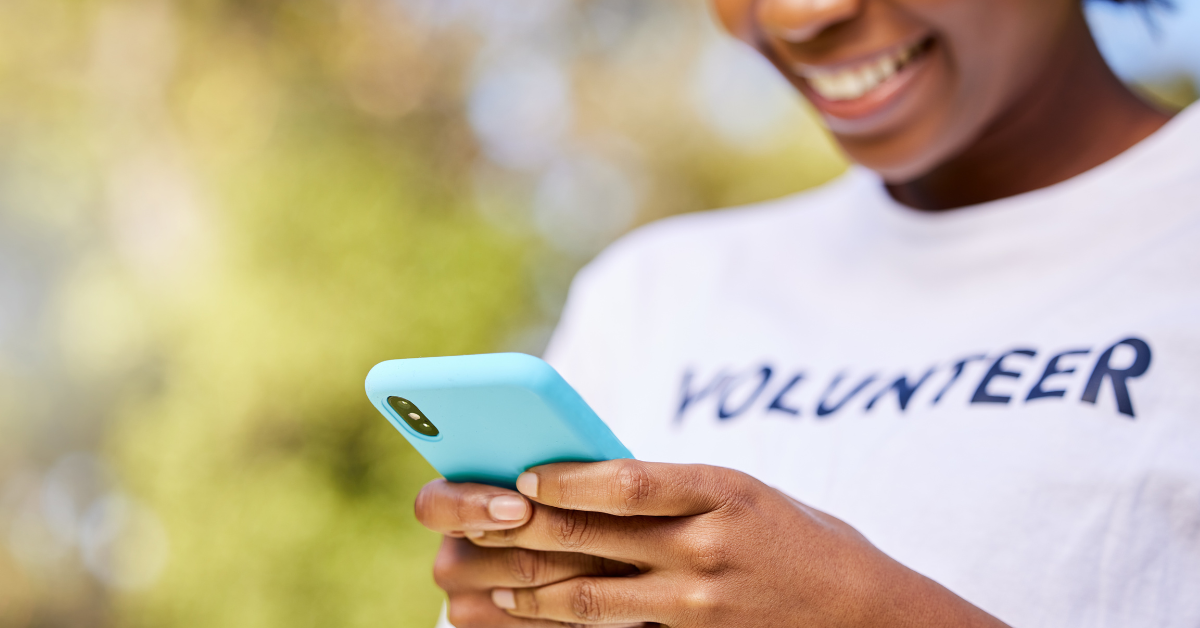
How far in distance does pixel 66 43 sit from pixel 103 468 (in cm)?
187

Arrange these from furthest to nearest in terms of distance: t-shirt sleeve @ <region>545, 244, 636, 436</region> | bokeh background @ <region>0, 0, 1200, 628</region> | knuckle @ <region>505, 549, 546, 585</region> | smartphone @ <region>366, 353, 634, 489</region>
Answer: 1. bokeh background @ <region>0, 0, 1200, 628</region>
2. t-shirt sleeve @ <region>545, 244, 636, 436</region>
3. knuckle @ <region>505, 549, 546, 585</region>
4. smartphone @ <region>366, 353, 634, 489</region>

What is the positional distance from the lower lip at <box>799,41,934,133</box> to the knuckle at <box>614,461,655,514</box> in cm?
50

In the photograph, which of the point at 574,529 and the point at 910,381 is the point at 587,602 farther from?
the point at 910,381

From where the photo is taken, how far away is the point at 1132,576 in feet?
2.13

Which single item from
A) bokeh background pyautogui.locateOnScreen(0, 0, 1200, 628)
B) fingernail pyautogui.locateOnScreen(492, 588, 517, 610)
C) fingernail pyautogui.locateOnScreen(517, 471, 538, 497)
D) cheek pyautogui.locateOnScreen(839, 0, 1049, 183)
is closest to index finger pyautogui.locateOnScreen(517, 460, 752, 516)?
fingernail pyautogui.locateOnScreen(517, 471, 538, 497)

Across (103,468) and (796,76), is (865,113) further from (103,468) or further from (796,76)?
(103,468)

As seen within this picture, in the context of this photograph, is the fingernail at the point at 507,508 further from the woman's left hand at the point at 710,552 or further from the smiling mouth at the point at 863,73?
the smiling mouth at the point at 863,73

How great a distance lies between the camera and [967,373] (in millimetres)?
785

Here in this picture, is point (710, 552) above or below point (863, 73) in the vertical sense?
below

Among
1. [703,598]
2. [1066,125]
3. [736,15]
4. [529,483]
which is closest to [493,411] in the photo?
[529,483]

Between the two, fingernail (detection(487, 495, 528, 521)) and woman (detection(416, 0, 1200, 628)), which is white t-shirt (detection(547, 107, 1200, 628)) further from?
fingernail (detection(487, 495, 528, 521))

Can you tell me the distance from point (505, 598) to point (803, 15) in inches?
22.3

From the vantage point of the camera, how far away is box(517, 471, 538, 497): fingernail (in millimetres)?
544

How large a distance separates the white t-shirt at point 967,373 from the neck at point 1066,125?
40 millimetres
